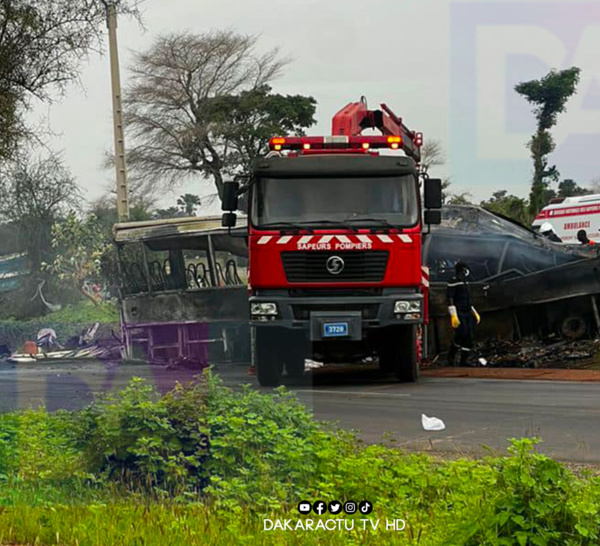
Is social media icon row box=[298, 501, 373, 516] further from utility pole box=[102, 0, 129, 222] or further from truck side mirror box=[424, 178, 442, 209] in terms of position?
utility pole box=[102, 0, 129, 222]

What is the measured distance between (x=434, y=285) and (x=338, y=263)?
5.31 metres

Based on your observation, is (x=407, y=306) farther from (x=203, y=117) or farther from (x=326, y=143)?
(x=203, y=117)

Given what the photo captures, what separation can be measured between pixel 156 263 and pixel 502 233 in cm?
645

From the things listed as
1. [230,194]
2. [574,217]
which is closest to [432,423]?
[230,194]

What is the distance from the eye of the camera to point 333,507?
21.9 feet

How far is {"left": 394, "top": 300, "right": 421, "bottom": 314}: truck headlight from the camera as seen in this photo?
50.6 ft

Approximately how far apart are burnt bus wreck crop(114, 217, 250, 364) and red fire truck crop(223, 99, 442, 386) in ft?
15.9

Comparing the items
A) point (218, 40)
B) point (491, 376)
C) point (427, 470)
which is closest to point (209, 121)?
point (218, 40)

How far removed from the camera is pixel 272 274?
15.6 metres

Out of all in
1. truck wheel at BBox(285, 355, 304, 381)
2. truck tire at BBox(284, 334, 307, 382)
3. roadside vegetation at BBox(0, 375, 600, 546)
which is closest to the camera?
roadside vegetation at BBox(0, 375, 600, 546)

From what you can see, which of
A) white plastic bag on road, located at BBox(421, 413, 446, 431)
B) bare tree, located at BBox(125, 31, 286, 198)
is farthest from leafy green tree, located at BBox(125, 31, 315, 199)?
white plastic bag on road, located at BBox(421, 413, 446, 431)

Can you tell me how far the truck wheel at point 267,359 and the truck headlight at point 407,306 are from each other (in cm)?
187

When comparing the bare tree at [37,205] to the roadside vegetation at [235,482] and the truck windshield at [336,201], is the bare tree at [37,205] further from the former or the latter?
the roadside vegetation at [235,482]

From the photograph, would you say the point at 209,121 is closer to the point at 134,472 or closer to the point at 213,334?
the point at 213,334
